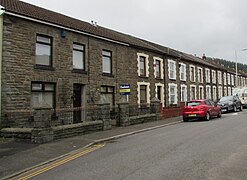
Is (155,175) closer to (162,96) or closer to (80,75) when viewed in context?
(80,75)

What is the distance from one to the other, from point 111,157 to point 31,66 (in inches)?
332

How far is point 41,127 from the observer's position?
1102cm

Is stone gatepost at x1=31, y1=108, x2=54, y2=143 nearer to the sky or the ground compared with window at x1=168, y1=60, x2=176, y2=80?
nearer to the ground

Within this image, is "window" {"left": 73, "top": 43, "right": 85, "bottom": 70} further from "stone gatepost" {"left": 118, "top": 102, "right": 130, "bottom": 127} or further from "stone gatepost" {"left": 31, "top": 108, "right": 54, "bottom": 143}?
"stone gatepost" {"left": 31, "top": 108, "right": 54, "bottom": 143}

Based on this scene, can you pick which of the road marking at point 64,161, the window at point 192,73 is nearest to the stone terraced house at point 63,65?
the road marking at point 64,161

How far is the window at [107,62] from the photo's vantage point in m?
19.8

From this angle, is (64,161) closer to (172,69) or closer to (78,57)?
(78,57)

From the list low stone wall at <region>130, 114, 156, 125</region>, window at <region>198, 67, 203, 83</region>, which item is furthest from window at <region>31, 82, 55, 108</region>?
window at <region>198, 67, 203, 83</region>

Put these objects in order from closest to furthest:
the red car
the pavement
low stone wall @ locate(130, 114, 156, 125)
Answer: the pavement, low stone wall @ locate(130, 114, 156, 125), the red car

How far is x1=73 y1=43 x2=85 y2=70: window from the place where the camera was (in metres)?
17.4

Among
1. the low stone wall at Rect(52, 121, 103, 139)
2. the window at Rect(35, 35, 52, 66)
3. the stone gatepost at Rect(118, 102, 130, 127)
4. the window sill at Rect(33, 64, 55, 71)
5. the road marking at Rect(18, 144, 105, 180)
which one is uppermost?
the window at Rect(35, 35, 52, 66)

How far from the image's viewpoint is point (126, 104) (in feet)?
54.3

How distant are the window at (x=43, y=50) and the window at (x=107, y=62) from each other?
4.94 m

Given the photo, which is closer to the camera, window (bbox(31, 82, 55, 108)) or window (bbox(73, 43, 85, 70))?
window (bbox(31, 82, 55, 108))
